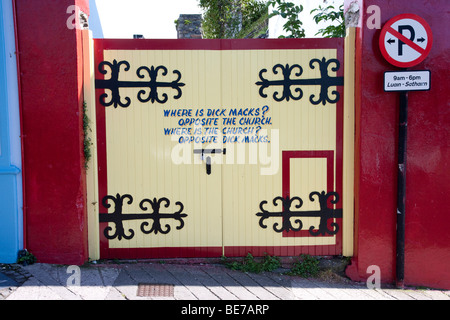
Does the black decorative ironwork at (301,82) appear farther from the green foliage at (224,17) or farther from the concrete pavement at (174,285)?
the green foliage at (224,17)

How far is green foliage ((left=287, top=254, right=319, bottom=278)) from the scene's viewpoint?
3998 mm

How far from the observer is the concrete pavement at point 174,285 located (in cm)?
341

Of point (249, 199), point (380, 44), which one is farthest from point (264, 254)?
point (380, 44)

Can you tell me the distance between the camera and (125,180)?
411 cm

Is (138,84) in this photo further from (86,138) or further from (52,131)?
(52,131)

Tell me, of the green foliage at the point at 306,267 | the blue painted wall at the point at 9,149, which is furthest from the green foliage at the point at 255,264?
the blue painted wall at the point at 9,149

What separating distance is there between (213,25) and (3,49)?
9.87 m

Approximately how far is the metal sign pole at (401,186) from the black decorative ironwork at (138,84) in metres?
2.34

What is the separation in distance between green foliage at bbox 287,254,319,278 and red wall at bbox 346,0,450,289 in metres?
0.44

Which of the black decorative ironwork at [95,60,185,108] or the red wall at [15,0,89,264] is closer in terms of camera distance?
the red wall at [15,0,89,264]

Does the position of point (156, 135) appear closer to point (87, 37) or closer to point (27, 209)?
point (87, 37)
